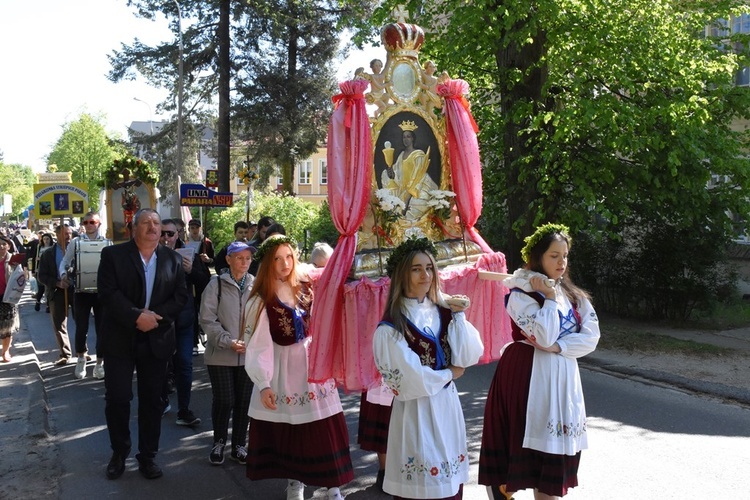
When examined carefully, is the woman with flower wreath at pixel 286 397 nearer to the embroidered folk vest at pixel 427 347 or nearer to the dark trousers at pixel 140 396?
the dark trousers at pixel 140 396

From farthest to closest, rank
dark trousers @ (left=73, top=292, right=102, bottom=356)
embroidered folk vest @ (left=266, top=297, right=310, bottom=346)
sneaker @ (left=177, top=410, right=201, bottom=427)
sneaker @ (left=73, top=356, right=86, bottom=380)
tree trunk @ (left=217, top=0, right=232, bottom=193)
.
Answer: tree trunk @ (left=217, top=0, right=232, bottom=193)
sneaker @ (left=73, top=356, right=86, bottom=380)
dark trousers @ (left=73, top=292, right=102, bottom=356)
sneaker @ (left=177, top=410, right=201, bottom=427)
embroidered folk vest @ (left=266, top=297, right=310, bottom=346)

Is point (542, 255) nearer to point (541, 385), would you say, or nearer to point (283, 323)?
point (541, 385)

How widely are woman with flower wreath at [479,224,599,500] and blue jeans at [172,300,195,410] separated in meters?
3.82

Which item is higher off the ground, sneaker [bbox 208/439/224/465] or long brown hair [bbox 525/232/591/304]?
long brown hair [bbox 525/232/591/304]

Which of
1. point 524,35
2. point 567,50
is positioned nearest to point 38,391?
point 524,35

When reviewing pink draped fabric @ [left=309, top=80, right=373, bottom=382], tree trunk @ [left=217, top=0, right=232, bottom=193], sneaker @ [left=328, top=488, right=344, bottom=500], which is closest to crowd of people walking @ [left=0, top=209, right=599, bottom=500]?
sneaker @ [left=328, top=488, right=344, bottom=500]

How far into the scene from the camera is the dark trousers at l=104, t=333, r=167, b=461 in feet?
19.8

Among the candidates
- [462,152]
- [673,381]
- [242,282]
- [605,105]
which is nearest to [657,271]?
[605,105]

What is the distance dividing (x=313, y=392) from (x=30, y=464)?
283cm

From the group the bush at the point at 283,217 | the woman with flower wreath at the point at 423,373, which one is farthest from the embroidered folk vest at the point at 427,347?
the bush at the point at 283,217

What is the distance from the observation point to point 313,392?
545cm

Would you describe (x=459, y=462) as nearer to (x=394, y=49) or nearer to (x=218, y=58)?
(x=394, y=49)

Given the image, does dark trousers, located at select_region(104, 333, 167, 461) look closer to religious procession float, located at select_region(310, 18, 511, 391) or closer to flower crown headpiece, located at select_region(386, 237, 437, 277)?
religious procession float, located at select_region(310, 18, 511, 391)

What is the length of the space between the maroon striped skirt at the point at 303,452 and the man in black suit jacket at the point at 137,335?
108cm
